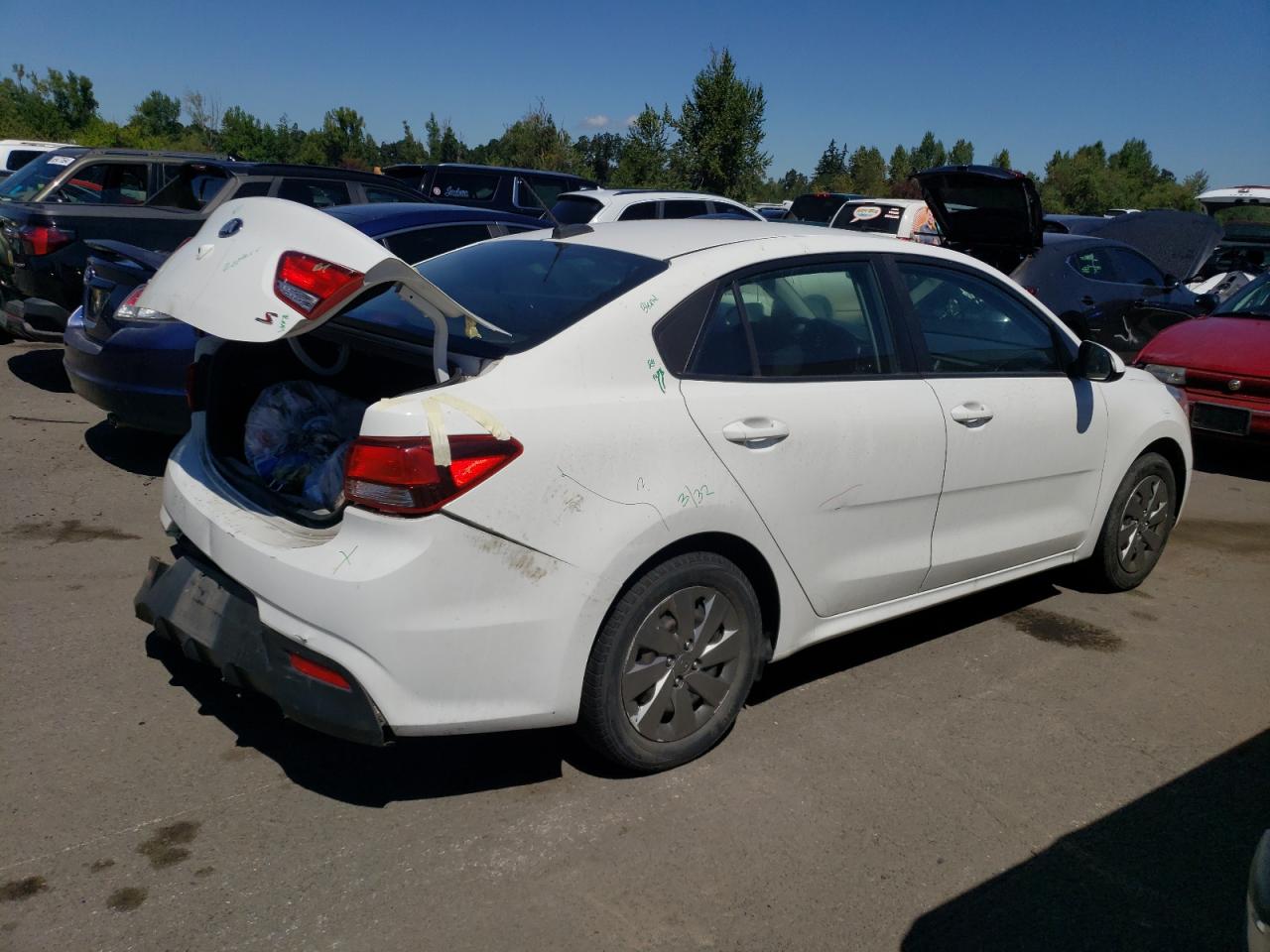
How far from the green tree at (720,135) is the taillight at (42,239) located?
23.3 m

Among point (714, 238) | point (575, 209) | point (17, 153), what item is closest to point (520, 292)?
point (714, 238)

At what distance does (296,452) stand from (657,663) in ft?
4.91

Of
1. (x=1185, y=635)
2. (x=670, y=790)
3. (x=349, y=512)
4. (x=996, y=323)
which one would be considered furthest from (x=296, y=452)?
(x=1185, y=635)

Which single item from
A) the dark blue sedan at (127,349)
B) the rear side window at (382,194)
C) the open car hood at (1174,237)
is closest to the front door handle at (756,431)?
the dark blue sedan at (127,349)

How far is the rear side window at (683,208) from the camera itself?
12117 mm

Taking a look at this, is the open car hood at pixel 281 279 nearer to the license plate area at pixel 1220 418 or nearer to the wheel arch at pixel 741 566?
the wheel arch at pixel 741 566

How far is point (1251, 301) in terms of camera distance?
338 inches

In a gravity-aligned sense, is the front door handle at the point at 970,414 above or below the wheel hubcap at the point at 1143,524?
above

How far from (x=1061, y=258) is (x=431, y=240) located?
647 cm

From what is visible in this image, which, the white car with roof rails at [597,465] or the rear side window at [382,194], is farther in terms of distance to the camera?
the rear side window at [382,194]

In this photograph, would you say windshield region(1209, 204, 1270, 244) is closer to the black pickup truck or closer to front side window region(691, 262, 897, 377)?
the black pickup truck

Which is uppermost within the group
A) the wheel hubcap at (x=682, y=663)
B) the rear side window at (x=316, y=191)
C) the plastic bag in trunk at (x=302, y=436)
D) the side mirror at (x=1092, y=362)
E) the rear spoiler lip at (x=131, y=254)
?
the rear side window at (x=316, y=191)

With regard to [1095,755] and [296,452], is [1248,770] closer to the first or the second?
[1095,755]

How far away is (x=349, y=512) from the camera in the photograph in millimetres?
2896
